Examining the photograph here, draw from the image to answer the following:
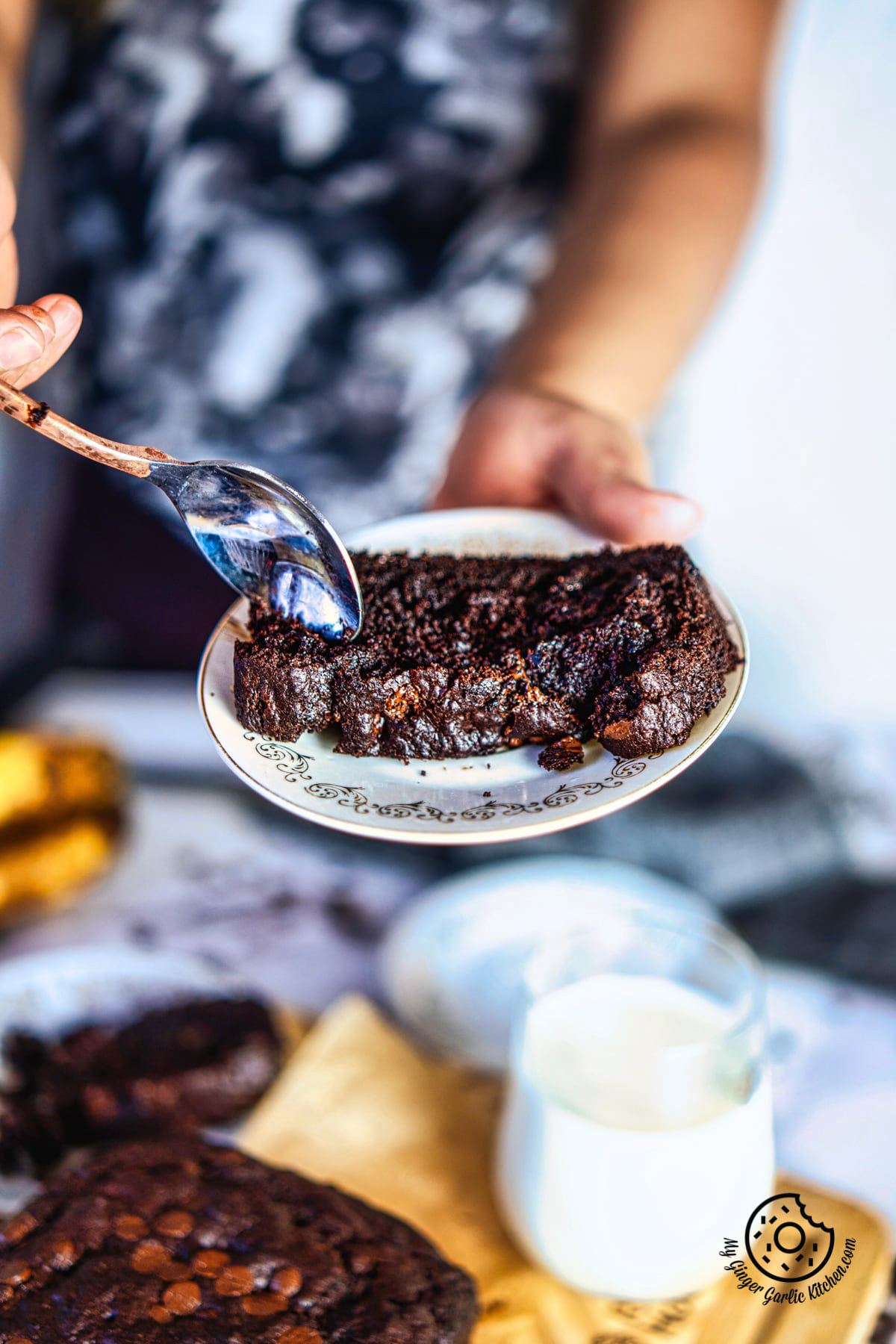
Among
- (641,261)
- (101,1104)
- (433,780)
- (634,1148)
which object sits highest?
(641,261)

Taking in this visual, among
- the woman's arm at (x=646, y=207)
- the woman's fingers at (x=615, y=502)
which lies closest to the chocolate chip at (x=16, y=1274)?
the woman's fingers at (x=615, y=502)

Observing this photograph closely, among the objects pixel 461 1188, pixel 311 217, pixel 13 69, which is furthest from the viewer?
pixel 311 217

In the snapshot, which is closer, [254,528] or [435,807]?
[435,807]

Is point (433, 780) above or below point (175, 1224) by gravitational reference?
above

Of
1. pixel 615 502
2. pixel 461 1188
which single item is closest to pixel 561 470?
pixel 615 502

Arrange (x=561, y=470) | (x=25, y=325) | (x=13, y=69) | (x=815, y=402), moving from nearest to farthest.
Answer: (x=25, y=325), (x=561, y=470), (x=13, y=69), (x=815, y=402)

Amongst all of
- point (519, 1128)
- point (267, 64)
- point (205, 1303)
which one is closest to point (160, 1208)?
point (205, 1303)

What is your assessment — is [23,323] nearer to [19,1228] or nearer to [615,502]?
[615,502]
